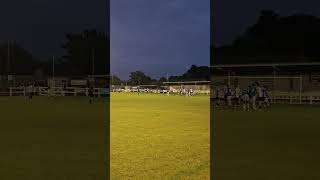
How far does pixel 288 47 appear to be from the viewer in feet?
160

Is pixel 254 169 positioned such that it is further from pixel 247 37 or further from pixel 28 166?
pixel 247 37

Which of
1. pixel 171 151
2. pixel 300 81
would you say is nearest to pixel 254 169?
pixel 171 151

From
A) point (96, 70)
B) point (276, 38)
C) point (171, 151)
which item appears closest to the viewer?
point (171, 151)

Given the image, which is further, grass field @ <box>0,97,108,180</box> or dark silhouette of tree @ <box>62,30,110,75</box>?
dark silhouette of tree @ <box>62,30,110,75</box>

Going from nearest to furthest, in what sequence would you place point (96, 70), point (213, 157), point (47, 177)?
point (47, 177), point (213, 157), point (96, 70)

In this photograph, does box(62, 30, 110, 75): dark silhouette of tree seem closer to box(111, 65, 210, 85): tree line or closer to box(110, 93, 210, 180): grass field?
box(111, 65, 210, 85): tree line

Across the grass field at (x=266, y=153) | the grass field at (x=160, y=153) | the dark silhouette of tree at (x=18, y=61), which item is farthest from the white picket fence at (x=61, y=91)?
the grass field at (x=266, y=153)

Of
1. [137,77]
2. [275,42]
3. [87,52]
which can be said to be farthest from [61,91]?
[137,77]

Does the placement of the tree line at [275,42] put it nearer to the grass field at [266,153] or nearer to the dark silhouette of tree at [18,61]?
the grass field at [266,153]

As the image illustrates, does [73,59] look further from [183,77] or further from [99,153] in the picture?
[99,153]

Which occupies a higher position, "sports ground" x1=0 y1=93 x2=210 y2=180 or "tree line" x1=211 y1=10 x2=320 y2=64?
"tree line" x1=211 y1=10 x2=320 y2=64

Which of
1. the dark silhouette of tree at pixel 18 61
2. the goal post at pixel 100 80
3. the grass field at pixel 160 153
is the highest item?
the dark silhouette of tree at pixel 18 61

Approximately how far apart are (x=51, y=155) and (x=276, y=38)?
45.5 m

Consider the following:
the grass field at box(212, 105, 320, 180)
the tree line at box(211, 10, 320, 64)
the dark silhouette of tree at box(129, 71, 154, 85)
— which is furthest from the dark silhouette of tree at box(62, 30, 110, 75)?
the grass field at box(212, 105, 320, 180)
